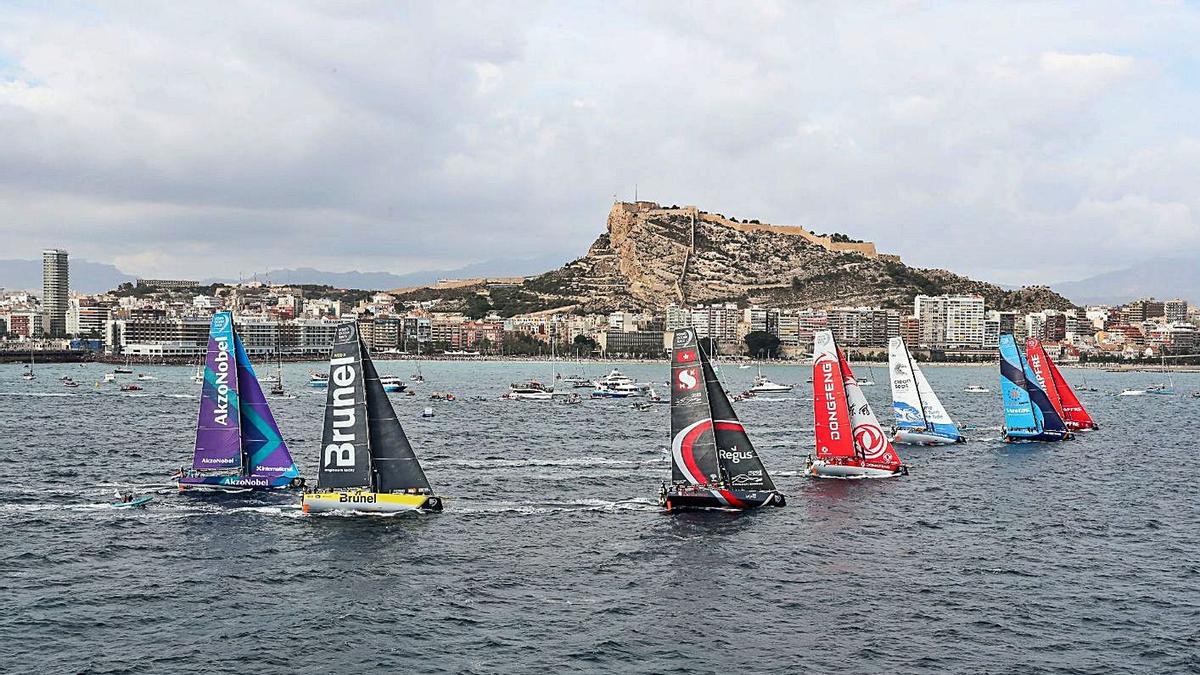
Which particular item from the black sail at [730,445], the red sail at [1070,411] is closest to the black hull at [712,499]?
the black sail at [730,445]

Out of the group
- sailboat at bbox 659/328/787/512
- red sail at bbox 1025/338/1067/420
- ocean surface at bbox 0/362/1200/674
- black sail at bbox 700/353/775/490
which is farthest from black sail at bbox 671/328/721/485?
red sail at bbox 1025/338/1067/420

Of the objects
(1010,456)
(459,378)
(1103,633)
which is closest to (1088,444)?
(1010,456)

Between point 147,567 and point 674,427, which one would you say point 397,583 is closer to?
point 147,567

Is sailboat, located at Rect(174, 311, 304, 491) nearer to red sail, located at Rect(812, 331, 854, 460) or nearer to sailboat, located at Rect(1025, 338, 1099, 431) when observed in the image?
red sail, located at Rect(812, 331, 854, 460)

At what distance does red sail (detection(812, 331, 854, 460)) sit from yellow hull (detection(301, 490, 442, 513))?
17.6m

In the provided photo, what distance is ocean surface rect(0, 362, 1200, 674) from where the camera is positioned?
2347 centimetres

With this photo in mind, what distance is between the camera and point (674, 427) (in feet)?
121

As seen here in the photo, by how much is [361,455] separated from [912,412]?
3585cm

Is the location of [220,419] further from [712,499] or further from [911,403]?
[911,403]

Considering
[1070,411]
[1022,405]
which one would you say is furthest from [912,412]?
[1070,411]

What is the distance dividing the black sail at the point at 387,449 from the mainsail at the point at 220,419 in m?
6.88

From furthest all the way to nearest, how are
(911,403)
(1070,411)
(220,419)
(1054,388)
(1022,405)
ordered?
(1070,411), (1054,388), (1022,405), (911,403), (220,419)

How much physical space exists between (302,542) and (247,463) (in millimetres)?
8559

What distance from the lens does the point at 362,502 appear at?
35.2m
